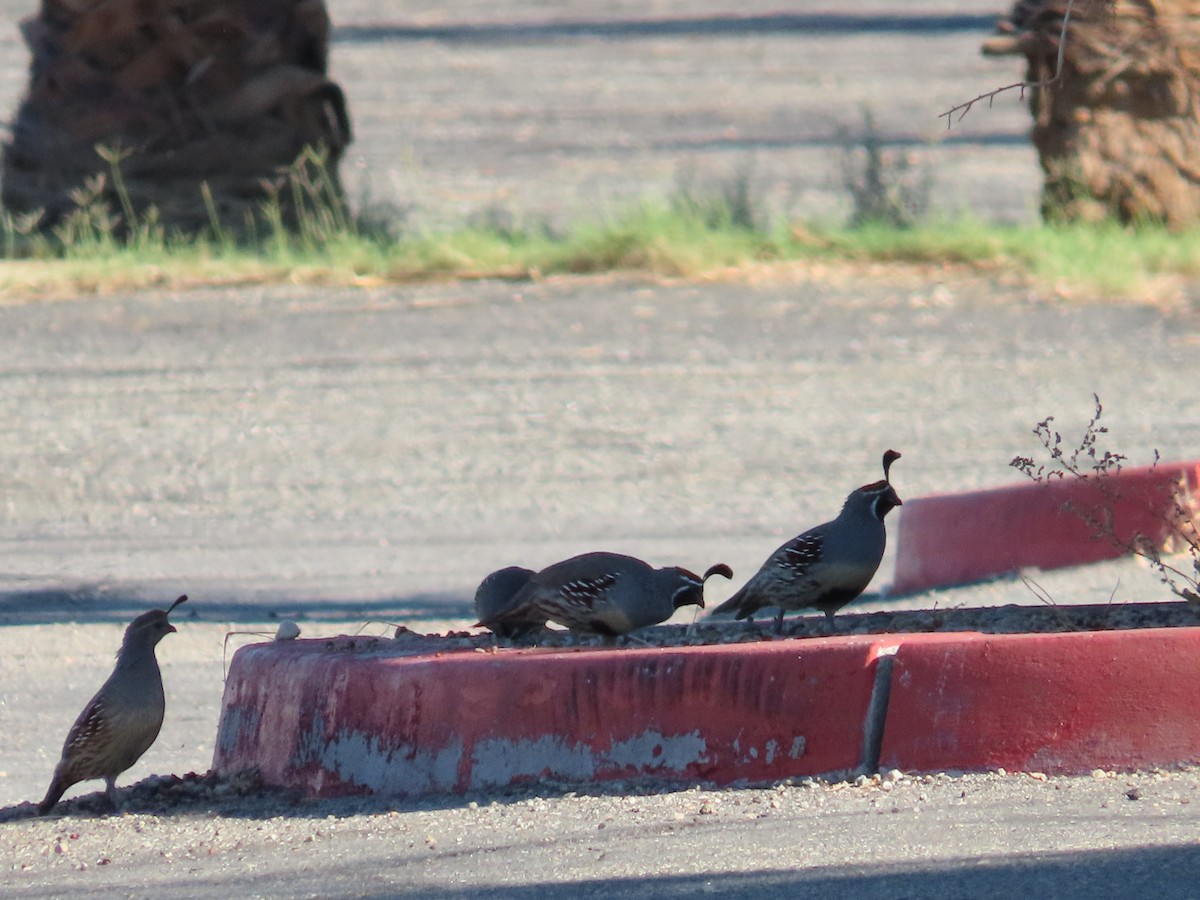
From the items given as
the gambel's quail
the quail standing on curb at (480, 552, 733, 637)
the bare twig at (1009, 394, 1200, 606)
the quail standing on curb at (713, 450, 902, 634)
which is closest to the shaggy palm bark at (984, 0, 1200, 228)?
the bare twig at (1009, 394, 1200, 606)

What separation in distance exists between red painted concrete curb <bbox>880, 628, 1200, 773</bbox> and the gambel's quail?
1096mm

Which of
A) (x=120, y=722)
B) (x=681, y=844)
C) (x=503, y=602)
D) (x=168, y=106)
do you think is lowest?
(x=120, y=722)

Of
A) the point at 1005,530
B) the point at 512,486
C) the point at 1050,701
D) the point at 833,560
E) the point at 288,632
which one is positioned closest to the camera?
the point at 1050,701

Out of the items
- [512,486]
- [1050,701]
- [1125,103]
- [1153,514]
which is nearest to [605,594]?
[1050,701]

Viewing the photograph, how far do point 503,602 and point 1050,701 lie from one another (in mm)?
1556

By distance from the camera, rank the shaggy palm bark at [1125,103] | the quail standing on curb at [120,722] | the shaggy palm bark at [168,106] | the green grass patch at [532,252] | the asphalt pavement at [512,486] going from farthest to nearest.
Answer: the shaggy palm bark at [1125,103] → the shaggy palm bark at [168,106] → the green grass patch at [532,252] → the quail standing on curb at [120,722] → the asphalt pavement at [512,486]

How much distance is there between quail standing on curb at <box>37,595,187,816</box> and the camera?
5.45 meters

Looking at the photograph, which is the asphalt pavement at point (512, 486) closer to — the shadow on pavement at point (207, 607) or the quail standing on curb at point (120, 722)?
the shadow on pavement at point (207, 607)

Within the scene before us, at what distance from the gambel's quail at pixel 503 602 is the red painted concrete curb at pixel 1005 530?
99.5 inches

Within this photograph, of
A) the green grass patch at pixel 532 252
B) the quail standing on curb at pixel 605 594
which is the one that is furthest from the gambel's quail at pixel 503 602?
the green grass patch at pixel 532 252

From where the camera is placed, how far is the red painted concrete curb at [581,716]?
4.84 metres

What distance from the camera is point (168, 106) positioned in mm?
15195

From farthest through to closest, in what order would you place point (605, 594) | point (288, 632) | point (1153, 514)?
point (1153, 514), point (288, 632), point (605, 594)

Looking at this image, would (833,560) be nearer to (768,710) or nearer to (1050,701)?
(768,710)
